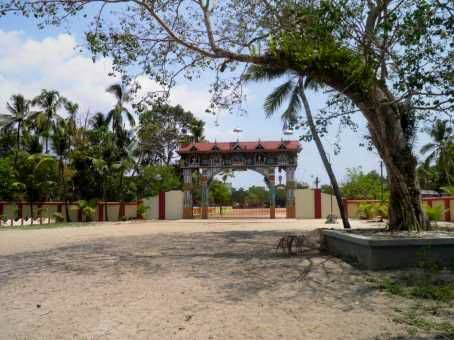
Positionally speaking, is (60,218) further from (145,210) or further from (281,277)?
(281,277)

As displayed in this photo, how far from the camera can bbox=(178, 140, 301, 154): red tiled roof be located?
1215 inches

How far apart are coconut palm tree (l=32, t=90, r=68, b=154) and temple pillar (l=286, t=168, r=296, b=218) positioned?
1595 centimetres

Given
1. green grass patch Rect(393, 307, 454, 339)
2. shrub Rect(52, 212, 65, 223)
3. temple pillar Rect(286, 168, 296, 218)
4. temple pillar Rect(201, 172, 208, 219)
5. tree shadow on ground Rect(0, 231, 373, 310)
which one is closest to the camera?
green grass patch Rect(393, 307, 454, 339)

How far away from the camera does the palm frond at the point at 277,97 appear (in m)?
23.3

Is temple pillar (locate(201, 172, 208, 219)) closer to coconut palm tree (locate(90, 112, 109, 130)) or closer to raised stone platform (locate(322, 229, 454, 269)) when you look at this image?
coconut palm tree (locate(90, 112, 109, 130))

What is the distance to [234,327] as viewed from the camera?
5062mm

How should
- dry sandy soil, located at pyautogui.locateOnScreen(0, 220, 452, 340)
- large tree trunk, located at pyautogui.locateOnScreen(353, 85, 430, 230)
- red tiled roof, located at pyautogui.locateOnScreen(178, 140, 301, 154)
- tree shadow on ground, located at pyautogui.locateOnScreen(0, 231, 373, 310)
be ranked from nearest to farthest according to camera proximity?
dry sandy soil, located at pyautogui.locateOnScreen(0, 220, 452, 340)
tree shadow on ground, located at pyautogui.locateOnScreen(0, 231, 373, 310)
large tree trunk, located at pyautogui.locateOnScreen(353, 85, 430, 230)
red tiled roof, located at pyautogui.locateOnScreen(178, 140, 301, 154)

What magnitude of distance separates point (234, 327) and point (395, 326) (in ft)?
5.64

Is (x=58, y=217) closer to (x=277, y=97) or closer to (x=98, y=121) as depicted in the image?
(x=98, y=121)

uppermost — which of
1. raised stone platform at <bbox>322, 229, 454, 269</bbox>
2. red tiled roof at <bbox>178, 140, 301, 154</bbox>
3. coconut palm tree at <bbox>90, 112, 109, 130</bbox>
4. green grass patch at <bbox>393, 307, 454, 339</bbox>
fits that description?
→ coconut palm tree at <bbox>90, 112, 109, 130</bbox>

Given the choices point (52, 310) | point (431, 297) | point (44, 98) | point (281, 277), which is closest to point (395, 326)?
point (431, 297)

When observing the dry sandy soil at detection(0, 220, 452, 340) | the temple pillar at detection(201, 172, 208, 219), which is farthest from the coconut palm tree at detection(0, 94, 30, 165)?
the dry sandy soil at detection(0, 220, 452, 340)

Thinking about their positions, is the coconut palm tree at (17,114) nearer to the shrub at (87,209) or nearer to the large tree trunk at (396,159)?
the shrub at (87,209)

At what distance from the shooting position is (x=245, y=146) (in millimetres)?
31391
